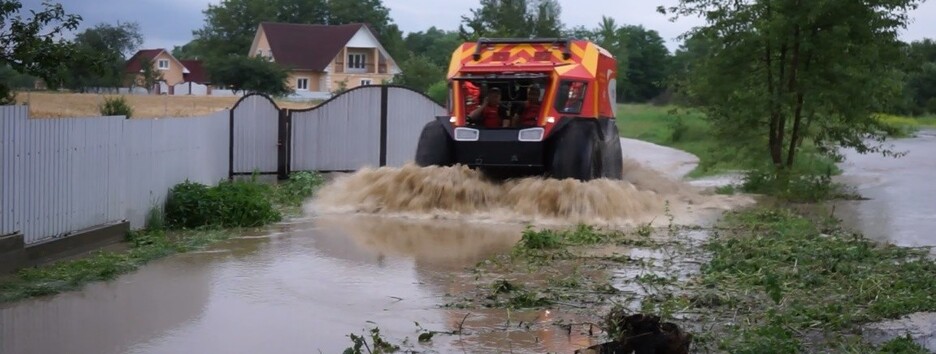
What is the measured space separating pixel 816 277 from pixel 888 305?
1669 millimetres

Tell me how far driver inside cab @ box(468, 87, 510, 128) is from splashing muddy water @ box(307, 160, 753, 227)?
0.90 meters

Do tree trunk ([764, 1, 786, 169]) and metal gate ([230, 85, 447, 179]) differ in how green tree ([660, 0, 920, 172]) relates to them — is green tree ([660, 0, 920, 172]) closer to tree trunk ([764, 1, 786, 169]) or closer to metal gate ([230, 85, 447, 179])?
tree trunk ([764, 1, 786, 169])

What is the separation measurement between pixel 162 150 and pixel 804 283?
8.53 metres

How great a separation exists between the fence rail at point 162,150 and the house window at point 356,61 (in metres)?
42.1

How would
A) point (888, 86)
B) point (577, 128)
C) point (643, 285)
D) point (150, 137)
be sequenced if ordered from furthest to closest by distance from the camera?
1. point (888, 86)
2. point (577, 128)
3. point (150, 137)
4. point (643, 285)

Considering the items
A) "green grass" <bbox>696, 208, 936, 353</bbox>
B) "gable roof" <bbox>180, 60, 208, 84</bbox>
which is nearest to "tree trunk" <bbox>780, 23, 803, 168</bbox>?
"green grass" <bbox>696, 208, 936, 353</bbox>

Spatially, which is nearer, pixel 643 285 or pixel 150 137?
pixel 643 285

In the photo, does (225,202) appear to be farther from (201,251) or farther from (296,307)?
(296,307)

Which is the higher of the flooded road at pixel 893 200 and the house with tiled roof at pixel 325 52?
the house with tiled roof at pixel 325 52

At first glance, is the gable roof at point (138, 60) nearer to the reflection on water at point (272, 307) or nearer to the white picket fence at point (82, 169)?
the white picket fence at point (82, 169)

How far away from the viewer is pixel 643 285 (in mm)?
11320

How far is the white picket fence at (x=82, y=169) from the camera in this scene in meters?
11.8

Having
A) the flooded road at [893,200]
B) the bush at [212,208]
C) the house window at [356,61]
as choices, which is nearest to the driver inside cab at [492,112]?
the bush at [212,208]

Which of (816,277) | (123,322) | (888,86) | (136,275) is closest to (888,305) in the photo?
(816,277)
